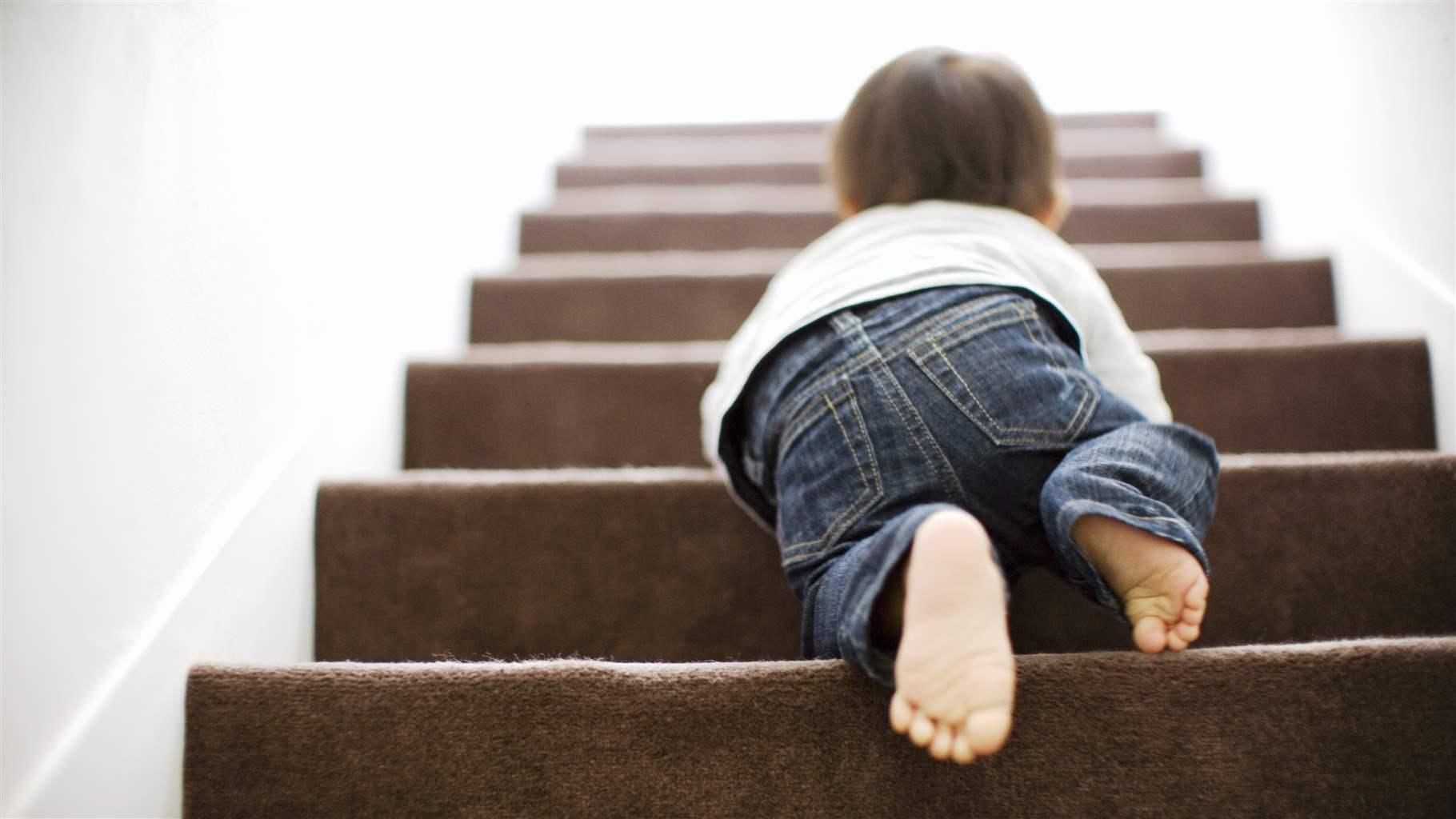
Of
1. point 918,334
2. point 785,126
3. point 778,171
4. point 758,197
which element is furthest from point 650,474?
point 785,126

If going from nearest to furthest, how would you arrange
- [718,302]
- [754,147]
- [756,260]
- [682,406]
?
[682,406], [718,302], [756,260], [754,147]

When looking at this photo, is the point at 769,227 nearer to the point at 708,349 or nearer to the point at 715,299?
the point at 715,299

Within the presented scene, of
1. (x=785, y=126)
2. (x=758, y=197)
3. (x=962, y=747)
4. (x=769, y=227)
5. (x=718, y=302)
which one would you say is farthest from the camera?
(x=785, y=126)

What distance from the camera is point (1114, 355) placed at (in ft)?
2.85

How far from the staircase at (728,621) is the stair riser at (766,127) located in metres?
1.05

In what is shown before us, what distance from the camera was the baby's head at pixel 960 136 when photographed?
0.90 metres

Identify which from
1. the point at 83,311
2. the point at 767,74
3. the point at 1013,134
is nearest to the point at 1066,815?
the point at 1013,134

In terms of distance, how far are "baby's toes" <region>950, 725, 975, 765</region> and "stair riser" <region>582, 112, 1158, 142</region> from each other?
80.8 inches

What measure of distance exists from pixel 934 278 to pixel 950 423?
0.15m

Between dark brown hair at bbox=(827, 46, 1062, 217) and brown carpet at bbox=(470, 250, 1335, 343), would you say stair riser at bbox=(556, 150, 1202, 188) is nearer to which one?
brown carpet at bbox=(470, 250, 1335, 343)

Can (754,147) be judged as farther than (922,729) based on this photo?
Yes

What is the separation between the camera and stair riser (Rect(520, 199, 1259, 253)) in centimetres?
161

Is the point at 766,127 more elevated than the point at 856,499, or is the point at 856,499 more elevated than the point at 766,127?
the point at 766,127

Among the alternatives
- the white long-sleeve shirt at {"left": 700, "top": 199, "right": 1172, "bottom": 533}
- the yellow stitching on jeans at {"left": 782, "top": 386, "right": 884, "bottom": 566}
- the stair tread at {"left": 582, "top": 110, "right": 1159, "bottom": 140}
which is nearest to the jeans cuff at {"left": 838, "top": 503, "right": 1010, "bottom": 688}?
the yellow stitching on jeans at {"left": 782, "top": 386, "right": 884, "bottom": 566}
